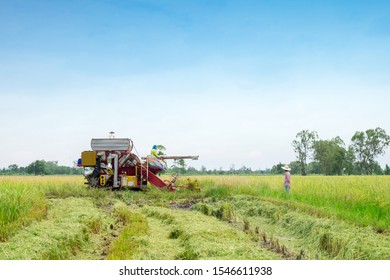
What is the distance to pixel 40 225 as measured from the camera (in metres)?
7.68

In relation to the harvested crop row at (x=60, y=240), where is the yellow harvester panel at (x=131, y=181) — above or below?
above

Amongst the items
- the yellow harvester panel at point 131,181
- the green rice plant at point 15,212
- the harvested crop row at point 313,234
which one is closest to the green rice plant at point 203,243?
the harvested crop row at point 313,234

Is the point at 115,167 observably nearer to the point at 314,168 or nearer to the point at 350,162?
the point at 350,162

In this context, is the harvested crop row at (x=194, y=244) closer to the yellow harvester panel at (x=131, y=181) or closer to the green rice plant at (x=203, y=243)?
the green rice plant at (x=203, y=243)

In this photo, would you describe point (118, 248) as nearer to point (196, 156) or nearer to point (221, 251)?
point (221, 251)

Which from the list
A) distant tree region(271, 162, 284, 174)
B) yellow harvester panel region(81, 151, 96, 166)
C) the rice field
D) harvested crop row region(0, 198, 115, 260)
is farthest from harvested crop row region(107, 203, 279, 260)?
distant tree region(271, 162, 284, 174)

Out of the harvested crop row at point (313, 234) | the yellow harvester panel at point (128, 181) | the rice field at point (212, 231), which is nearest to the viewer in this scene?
the rice field at point (212, 231)

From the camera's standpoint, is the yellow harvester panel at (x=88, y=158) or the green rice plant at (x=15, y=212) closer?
the green rice plant at (x=15, y=212)

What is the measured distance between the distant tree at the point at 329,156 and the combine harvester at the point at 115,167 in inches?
2054

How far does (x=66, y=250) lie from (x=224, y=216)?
4.78m

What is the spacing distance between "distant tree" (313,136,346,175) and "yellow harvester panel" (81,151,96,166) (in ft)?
176

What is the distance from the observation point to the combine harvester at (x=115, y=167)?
55.0ft
